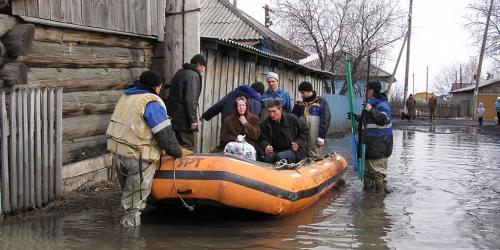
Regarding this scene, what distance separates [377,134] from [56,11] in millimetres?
4770

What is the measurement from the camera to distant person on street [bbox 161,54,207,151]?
7.98 m

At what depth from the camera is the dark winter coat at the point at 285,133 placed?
8.15 m

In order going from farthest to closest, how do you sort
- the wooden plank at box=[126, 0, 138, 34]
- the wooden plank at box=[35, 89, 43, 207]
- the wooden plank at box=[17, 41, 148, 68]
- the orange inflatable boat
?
the wooden plank at box=[126, 0, 138, 34] → the wooden plank at box=[17, 41, 148, 68] → the wooden plank at box=[35, 89, 43, 207] → the orange inflatable boat

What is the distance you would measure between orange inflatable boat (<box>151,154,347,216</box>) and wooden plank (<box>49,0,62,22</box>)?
2.31 m

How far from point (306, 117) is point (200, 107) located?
7.04ft

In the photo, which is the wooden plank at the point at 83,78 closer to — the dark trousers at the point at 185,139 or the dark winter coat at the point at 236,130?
→ the dark trousers at the point at 185,139

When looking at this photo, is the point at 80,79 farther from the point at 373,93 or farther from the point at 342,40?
the point at 342,40

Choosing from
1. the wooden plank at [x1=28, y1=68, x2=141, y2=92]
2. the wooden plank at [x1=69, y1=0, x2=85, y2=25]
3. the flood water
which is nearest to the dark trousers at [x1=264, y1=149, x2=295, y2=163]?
the flood water

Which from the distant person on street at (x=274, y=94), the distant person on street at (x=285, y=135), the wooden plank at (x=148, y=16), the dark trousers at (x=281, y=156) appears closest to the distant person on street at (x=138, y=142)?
the dark trousers at (x=281, y=156)

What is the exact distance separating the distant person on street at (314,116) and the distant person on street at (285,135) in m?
1.04

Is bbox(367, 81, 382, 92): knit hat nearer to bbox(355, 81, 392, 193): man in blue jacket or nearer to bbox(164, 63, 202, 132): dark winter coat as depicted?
Answer: bbox(355, 81, 392, 193): man in blue jacket

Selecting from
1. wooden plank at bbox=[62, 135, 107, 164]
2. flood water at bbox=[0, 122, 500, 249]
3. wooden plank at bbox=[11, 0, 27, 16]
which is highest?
wooden plank at bbox=[11, 0, 27, 16]

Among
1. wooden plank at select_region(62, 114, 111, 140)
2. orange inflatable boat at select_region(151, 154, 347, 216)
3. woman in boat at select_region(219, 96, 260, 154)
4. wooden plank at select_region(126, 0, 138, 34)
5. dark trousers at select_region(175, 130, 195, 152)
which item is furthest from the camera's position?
wooden plank at select_region(126, 0, 138, 34)

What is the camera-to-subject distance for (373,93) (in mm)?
8773
